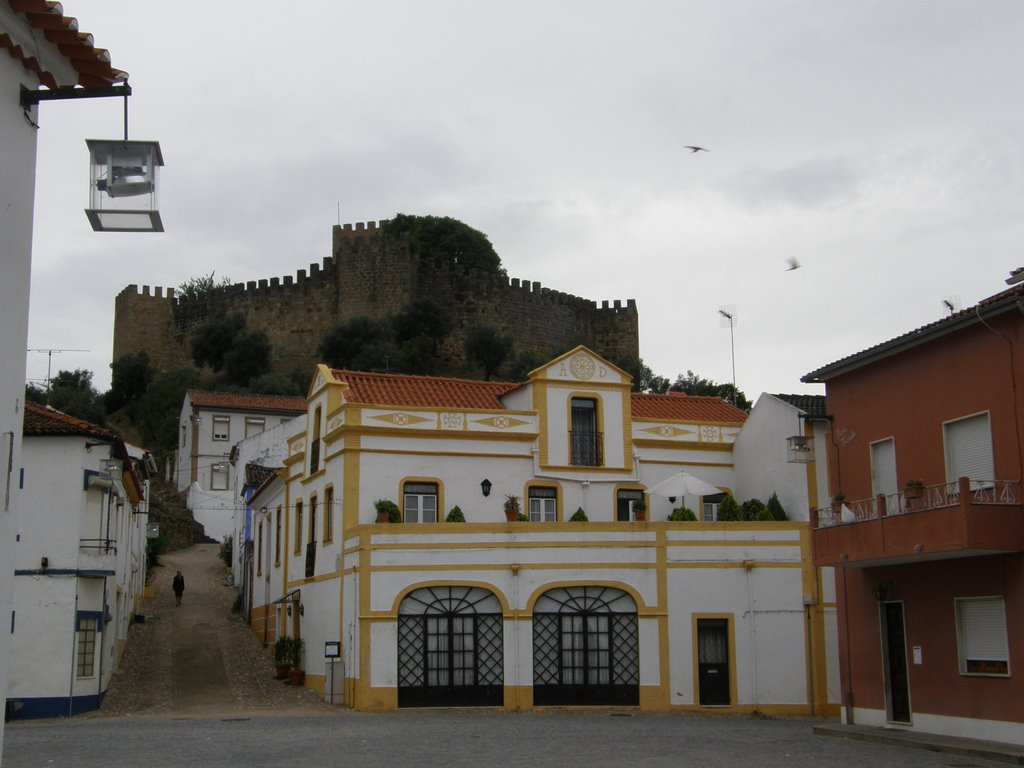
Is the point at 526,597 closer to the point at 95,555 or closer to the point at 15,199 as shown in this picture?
the point at 95,555

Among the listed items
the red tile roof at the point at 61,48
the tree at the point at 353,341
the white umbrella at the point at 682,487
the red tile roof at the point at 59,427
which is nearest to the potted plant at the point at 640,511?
the white umbrella at the point at 682,487

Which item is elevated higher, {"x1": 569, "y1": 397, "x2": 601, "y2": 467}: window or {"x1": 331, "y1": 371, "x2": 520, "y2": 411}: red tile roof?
{"x1": 331, "y1": 371, "x2": 520, "y2": 411}: red tile roof

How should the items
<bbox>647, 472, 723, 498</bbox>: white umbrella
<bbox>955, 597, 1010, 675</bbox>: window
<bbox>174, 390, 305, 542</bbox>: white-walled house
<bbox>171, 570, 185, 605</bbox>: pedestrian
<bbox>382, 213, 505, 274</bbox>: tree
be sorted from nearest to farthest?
<bbox>955, 597, 1010, 675</bbox>: window, <bbox>647, 472, 723, 498</bbox>: white umbrella, <bbox>171, 570, 185, 605</bbox>: pedestrian, <bbox>174, 390, 305, 542</bbox>: white-walled house, <bbox>382, 213, 505, 274</bbox>: tree

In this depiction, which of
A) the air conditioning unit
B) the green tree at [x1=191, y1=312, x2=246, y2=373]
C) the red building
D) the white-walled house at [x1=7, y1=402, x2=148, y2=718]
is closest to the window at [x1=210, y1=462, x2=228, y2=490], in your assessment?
the green tree at [x1=191, y1=312, x2=246, y2=373]

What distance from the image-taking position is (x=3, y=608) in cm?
782

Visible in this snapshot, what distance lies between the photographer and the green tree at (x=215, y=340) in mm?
70688

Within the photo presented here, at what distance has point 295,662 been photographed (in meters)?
29.8

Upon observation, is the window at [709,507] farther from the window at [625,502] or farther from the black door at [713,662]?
the black door at [713,662]

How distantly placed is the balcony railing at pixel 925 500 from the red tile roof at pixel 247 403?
38498 mm

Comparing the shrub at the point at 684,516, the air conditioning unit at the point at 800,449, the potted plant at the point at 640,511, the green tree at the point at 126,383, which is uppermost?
the green tree at the point at 126,383

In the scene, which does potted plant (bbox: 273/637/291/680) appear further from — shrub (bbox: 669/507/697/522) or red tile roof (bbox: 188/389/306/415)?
red tile roof (bbox: 188/389/306/415)

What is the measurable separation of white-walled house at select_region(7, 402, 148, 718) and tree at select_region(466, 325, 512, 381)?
42200mm

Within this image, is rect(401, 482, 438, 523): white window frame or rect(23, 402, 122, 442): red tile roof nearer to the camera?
rect(23, 402, 122, 442): red tile roof

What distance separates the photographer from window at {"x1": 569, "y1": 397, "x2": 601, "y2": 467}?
30234mm
